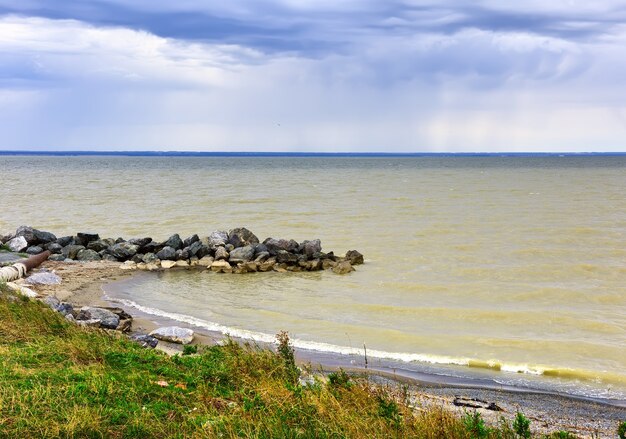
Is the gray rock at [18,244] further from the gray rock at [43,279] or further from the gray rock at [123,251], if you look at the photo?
the gray rock at [43,279]

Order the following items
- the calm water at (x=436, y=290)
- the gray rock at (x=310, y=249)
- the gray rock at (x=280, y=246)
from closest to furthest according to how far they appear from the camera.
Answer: the calm water at (x=436, y=290), the gray rock at (x=310, y=249), the gray rock at (x=280, y=246)

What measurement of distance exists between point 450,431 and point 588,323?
29.8ft

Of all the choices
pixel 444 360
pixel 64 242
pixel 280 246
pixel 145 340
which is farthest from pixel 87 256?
pixel 444 360

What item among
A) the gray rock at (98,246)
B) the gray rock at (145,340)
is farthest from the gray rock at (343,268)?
the gray rock at (145,340)

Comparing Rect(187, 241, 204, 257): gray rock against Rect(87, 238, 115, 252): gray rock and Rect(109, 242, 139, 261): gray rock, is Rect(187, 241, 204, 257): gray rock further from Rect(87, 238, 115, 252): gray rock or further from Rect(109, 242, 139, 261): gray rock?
Rect(87, 238, 115, 252): gray rock

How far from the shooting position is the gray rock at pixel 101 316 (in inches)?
461

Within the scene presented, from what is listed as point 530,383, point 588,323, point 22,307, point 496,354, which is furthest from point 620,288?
point 22,307

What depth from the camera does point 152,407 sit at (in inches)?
252

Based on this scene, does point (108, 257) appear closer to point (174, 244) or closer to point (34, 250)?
point (174, 244)

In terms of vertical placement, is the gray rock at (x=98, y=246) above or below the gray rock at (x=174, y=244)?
below

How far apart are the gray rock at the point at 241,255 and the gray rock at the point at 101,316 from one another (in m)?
8.17

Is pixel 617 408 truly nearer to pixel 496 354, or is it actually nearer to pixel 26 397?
pixel 496 354

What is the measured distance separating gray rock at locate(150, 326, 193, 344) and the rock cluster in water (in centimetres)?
811

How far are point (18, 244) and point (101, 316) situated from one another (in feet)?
37.6
